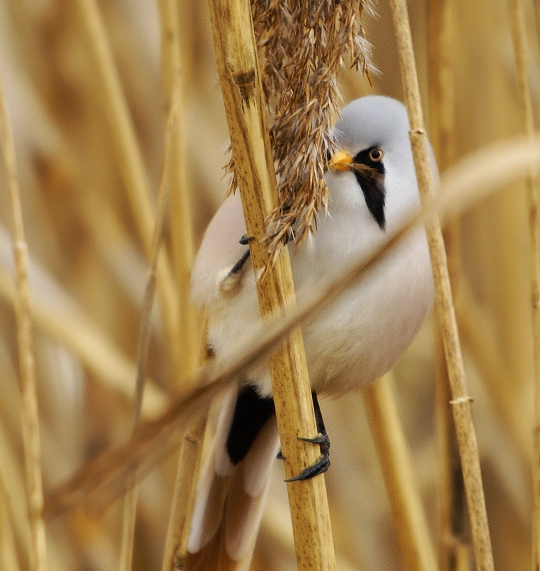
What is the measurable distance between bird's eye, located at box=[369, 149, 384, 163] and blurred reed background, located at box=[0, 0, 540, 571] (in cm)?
45

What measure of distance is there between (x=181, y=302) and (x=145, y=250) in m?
0.20

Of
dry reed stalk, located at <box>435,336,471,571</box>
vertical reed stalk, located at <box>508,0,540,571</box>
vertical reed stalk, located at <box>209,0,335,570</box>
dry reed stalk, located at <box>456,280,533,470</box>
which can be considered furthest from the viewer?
dry reed stalk, located at <box>456,280,533,470</box>

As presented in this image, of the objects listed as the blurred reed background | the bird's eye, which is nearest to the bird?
the bird's eye

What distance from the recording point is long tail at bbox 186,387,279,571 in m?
1.00

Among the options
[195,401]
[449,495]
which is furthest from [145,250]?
[195,401]

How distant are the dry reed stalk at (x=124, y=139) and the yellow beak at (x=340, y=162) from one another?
1.01 ft

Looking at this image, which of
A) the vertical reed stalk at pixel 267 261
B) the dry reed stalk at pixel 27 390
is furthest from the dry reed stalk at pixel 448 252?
the dry reed stalk at pixel 27 390

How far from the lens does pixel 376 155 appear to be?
856mm

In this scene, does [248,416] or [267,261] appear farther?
[248,416]

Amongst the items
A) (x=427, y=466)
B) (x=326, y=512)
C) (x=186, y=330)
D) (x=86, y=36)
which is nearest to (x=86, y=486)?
(x=326, y=512)

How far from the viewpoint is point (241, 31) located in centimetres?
58

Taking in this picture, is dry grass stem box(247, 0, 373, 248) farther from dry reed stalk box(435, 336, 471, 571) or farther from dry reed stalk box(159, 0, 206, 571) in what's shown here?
dry reed stalk box(435, 336, 471, 571)

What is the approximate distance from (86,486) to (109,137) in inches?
46.1

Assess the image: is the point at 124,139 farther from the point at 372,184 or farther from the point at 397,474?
the point at 397,474
